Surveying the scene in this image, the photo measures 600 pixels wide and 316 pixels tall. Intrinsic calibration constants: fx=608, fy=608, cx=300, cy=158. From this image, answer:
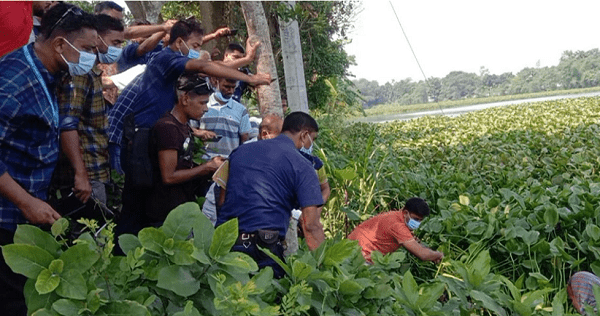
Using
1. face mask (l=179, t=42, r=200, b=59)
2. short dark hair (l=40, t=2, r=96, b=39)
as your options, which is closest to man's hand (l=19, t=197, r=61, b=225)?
short dark hair (l=40, t=2, r=96, b=39)

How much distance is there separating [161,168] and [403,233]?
6.67ft

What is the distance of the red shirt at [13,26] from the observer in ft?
8.37

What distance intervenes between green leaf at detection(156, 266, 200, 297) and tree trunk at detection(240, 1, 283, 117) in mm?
2380

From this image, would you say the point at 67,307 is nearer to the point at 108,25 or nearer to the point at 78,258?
the point at 78,258

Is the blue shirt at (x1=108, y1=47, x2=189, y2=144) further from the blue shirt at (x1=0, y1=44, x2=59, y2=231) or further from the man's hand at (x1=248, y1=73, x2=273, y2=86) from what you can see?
the blue shirt at (x1=0, y1=44, x2=59, y2=231)

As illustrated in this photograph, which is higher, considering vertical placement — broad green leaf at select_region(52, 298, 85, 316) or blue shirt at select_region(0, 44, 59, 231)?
blue shirt at select_region(0, 44, 59, 231)

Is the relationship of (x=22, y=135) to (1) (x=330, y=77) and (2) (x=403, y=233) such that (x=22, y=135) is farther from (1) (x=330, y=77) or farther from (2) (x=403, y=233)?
(1) (x=330, y=77)

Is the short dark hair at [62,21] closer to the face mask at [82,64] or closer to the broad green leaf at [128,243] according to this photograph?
the face mask at [82,64]

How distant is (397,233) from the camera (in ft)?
14.6

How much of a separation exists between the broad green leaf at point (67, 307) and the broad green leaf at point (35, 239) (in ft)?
0.47

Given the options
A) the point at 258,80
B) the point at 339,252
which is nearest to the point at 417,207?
the point at 258,80

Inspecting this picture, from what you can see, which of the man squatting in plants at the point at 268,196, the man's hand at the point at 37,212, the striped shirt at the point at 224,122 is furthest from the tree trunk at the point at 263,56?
the man's hand at the point at 37,212

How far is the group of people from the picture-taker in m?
2.42

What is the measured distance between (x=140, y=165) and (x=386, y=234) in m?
2.10
